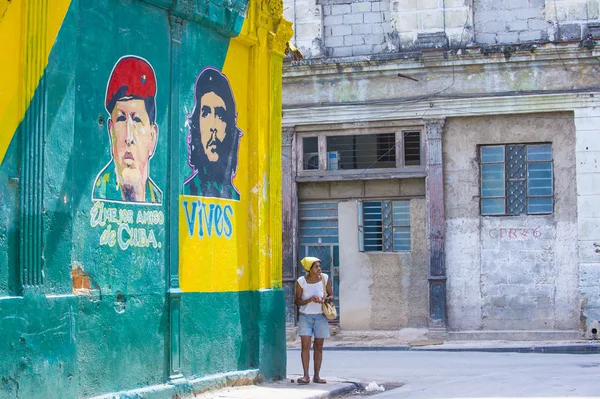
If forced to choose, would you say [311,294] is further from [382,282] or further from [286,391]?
[382,282]

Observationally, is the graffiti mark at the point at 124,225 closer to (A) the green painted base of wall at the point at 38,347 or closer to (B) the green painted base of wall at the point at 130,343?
(B) the green painted base of wall at the point at 130,343

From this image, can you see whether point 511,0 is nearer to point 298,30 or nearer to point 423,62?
point 423,62

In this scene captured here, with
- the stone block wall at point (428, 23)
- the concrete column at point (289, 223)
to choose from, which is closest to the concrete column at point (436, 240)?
the stone block wall at point (428, 23)

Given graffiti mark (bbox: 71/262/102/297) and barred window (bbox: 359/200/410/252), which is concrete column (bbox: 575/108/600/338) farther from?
graffiti mark (bbox: 71/262/102/297)

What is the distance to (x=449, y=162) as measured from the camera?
19.8m

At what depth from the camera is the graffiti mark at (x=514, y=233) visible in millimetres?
19281


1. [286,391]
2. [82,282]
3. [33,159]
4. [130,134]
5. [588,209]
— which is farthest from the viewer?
[588,209]

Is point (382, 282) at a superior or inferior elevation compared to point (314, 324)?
superior

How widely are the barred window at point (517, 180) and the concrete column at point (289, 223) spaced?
12.8 ft

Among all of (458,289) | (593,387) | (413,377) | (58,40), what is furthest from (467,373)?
(58,40)

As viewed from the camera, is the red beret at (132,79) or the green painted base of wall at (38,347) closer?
the green painted base of wall at (38,347)

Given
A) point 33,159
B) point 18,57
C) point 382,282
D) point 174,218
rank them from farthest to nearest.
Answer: point 382,282 → point 174,218 → point 33,159 → point 18,57

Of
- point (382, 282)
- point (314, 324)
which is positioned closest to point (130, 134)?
point (314, 324)

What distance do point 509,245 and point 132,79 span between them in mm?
11344
